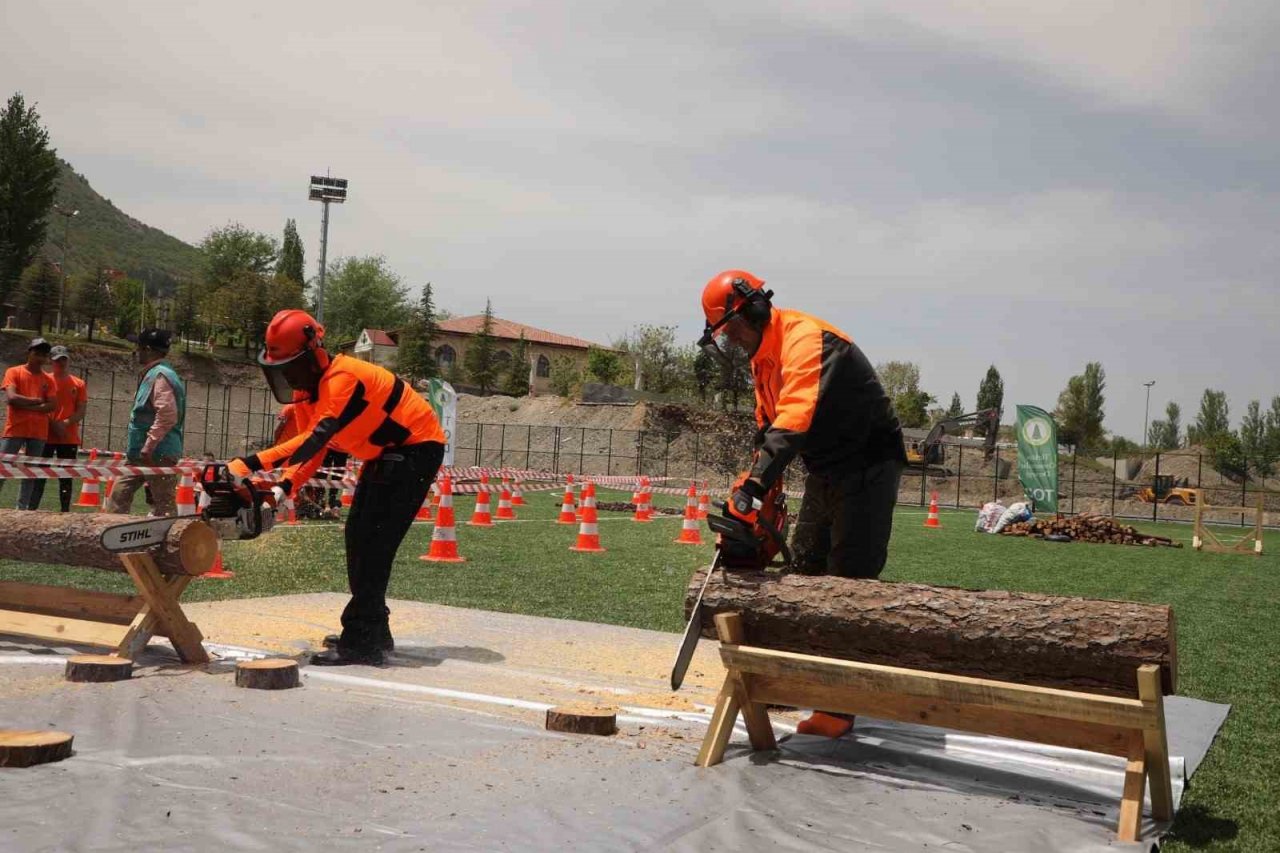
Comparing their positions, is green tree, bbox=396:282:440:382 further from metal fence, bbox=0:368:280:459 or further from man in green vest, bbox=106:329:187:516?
man in green vest, bbox=106:329:187:516

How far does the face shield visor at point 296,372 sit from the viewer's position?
5.85 meters

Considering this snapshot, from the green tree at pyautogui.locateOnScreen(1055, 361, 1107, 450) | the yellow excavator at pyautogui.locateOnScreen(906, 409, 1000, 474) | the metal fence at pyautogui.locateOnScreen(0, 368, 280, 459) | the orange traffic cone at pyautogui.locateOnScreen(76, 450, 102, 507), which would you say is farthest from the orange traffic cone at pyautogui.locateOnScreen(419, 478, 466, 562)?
the green tree at pyautogui.locateOnScreen(1055, 361, 1107, 450)

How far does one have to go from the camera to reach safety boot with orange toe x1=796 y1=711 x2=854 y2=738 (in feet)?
16.2

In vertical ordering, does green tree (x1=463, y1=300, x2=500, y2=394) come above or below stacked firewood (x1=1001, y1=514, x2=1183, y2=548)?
above

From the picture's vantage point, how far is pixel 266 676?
519 centimetres

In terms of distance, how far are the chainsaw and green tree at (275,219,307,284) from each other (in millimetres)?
110327

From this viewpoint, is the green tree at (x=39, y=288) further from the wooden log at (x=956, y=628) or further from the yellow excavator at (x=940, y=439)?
the wooden log at (x=956, y=628)

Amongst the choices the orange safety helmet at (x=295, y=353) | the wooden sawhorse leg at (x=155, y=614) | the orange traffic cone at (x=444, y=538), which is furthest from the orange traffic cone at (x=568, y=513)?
the wooden sawhorse leg at (x=155, y=614)

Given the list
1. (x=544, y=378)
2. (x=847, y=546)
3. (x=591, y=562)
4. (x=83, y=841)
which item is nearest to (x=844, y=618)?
(x=847, y=546)

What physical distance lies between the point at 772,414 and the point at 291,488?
252 centimetres

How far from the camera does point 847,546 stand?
4.97 meters

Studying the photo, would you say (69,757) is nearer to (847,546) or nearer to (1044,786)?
(847,546)

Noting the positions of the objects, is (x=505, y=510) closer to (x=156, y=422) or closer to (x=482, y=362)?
(x=156, y=422)

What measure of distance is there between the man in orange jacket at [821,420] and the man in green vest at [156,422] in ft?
21.9
